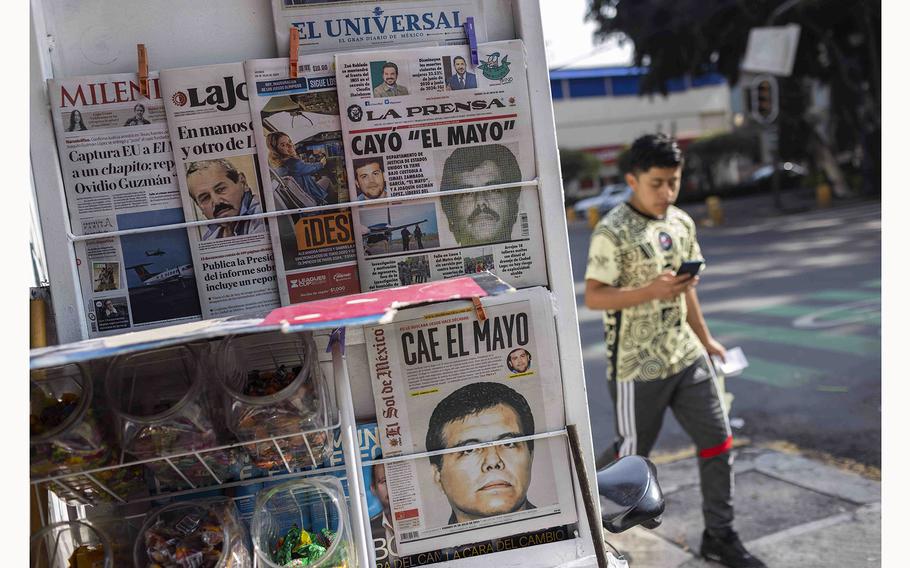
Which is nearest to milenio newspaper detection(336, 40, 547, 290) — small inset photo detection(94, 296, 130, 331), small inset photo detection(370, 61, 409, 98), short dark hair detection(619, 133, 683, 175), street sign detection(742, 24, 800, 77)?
small inset photo detection(370, 61, 409, 98)


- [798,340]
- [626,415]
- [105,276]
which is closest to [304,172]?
[105,276]

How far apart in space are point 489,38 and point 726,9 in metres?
22.9

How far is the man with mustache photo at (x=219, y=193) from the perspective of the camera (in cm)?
191

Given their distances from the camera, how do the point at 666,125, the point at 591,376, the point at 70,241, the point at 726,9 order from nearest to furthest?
the point at 70,241 < the point at 591,376 < the point at 726,9 < the point at 666,125

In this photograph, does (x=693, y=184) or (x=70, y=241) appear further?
(x=693, y=184)

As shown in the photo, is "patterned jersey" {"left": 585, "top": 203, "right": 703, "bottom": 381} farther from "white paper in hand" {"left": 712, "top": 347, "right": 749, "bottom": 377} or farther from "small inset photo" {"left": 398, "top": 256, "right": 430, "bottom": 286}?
"small inset photo" {"left": 398, "top": 256, "right": 430, "bottom": 286}

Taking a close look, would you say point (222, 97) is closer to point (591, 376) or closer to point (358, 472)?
point (358, 472)

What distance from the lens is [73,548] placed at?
180 cm

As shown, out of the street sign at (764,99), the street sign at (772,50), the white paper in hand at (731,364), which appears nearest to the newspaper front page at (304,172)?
the white paper in hand at (731,364)

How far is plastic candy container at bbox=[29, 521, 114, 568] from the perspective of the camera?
1736 millimetres

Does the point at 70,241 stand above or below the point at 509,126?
below

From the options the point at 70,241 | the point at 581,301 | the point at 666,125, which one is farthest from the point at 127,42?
the point at 666,125

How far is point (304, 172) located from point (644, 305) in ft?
7.12

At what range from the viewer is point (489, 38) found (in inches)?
79.7
